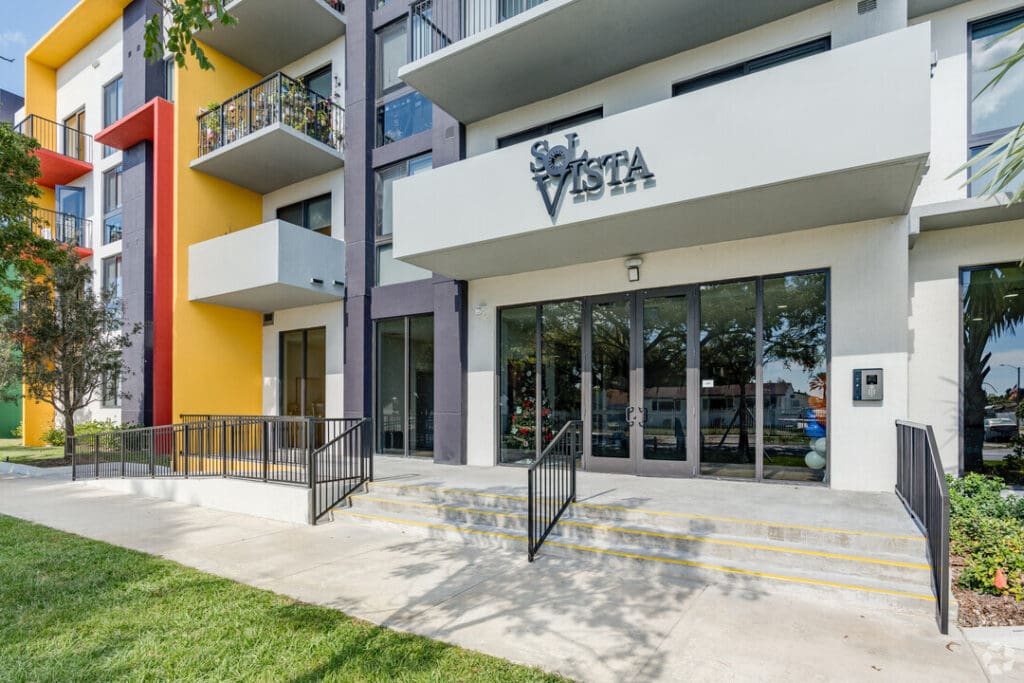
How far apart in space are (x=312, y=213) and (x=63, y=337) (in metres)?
6.04

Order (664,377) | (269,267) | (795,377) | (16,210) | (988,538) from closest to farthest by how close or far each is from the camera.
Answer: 1. (988,538)
2. (795,377)
3. (664,377)
4. (269,267)
5. (16,210)

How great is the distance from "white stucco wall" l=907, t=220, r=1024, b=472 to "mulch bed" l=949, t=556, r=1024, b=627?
3.15 m

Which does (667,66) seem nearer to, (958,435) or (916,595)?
(958,435)

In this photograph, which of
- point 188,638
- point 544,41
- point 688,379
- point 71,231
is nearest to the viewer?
point 188,638

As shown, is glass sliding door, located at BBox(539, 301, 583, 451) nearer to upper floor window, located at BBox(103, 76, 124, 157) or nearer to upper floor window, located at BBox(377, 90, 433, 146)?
upper floor window, located at BBox(377, 90, 433, 146)

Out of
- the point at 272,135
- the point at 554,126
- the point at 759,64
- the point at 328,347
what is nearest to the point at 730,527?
the point at 759,64

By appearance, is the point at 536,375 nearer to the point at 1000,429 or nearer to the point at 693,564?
the point at 693,564

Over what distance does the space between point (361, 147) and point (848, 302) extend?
30.9 ft

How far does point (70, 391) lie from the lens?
12.1m

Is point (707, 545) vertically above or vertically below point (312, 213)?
below

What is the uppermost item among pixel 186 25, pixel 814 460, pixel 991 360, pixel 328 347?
pixel 186 25

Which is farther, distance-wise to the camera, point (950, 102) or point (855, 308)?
point (950, 102)

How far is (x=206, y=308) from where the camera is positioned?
12.3m

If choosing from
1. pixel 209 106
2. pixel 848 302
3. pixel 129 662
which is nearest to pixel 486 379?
pixel 848 302
